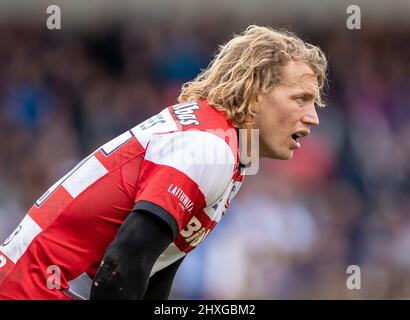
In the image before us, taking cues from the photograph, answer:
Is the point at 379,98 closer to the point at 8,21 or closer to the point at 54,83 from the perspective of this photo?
the point at 54,83

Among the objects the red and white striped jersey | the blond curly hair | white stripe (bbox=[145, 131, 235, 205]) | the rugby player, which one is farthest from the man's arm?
the blond curly hair

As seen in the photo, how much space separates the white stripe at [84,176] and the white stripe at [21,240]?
0.74 feet

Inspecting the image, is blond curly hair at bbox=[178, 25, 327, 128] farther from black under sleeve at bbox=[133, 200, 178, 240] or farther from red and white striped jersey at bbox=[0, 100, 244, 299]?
black under sleeve at bbox=[133, 200, 178, 240]

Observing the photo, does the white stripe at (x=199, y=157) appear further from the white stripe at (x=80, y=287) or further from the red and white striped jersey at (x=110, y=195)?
the white stripe at (x=80, y=287)

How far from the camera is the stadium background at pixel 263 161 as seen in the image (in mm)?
8508

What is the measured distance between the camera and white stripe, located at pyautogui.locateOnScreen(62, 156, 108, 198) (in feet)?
12.0

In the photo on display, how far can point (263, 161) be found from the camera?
9.02m

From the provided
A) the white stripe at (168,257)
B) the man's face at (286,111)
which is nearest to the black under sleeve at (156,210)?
the white stripe at (168,257)

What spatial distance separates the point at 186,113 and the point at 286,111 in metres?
0.55

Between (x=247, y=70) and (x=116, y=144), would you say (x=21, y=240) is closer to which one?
(x=116, y=144)

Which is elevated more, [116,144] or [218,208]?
[116,144]

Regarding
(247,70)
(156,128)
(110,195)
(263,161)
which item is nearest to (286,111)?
(247,70)
